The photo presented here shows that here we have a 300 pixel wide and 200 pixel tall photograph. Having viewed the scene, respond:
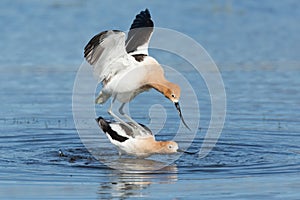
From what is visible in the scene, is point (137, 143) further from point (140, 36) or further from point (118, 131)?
point (140, 36)

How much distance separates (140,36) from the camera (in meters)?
10.5

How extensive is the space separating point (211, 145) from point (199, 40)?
25.7ft

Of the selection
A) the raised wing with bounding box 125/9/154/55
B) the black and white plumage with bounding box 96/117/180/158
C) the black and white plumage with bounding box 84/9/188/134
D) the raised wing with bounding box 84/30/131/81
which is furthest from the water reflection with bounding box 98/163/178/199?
the raised wing with bounding box 125/9/154/55

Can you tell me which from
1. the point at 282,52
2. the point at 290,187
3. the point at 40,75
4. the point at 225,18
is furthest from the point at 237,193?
the point at 225,18

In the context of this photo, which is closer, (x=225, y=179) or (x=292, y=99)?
(x=225, y=179)

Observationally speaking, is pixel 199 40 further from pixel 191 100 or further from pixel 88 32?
pixel 191 100

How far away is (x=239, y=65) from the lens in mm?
16141

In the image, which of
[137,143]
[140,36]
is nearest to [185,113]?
[140,36]

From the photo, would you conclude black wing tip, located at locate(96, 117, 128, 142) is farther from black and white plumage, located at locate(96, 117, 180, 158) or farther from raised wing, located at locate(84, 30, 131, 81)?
raised wing, located at locate(84, 30, 131, 81)

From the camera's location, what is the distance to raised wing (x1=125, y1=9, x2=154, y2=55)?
10.5m

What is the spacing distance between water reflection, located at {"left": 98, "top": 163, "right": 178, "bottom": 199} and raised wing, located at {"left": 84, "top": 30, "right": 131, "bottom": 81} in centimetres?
140

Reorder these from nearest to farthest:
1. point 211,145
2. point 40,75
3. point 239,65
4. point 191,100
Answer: point 211,145, point 191,100, point 40,75, point 239,65

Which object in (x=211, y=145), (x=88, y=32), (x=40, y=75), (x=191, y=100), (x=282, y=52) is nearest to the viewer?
(x=211, y=145)

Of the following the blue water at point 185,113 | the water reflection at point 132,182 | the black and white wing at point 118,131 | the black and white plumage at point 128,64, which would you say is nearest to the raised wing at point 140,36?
the black and white plumage at point 128,64
